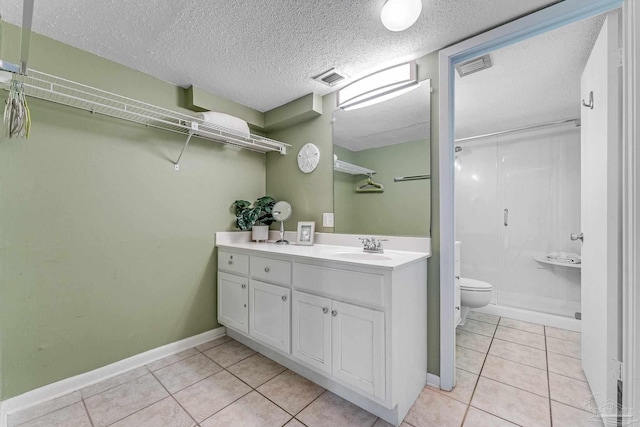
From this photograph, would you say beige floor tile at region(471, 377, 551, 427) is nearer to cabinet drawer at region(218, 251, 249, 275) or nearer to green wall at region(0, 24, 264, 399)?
cabinet drawer at region(218, 251, 249, 275)

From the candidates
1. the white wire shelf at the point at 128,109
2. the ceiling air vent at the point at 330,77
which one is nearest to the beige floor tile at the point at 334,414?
the white wire shelf at the point at 128,109

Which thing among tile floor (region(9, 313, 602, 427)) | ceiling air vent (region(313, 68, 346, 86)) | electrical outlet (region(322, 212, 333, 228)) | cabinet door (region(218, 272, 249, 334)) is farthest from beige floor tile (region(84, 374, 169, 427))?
ceiling air vent (region(313, 68, 346, 86))

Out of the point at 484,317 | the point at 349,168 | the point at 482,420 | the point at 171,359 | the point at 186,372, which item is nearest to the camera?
the point at 482,420

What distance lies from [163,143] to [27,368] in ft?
5.20

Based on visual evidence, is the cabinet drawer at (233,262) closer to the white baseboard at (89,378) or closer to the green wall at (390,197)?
the white baseboard at (89,378)

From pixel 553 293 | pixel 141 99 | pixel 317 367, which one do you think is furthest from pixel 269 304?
pixel 553 293

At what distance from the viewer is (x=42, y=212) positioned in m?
1.52

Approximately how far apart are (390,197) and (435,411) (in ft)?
4.36

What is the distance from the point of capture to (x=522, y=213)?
2898 millimetres

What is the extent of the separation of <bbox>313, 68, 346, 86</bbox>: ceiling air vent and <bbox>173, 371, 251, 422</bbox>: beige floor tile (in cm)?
220

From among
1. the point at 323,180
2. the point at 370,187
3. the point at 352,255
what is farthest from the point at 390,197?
the point at 323,180

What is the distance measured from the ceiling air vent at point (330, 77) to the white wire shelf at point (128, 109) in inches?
26.9

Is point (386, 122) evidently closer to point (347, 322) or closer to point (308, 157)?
point (308, 157)

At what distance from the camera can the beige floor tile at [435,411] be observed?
4.39 ft
